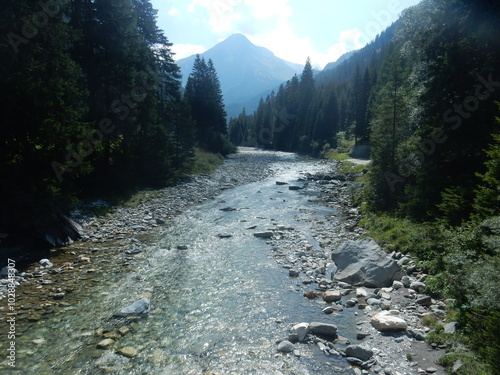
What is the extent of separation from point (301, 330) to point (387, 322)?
2.40 metres

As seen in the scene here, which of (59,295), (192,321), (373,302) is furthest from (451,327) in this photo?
(59,295)

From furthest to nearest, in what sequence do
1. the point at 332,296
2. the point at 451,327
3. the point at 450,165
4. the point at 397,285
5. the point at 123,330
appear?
the point at 450,165 < the point at 397,285 < the point at 332,296 < the point at 123,330 < the point at 451,327

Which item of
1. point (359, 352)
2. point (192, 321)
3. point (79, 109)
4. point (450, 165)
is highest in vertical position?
point (79, 109)

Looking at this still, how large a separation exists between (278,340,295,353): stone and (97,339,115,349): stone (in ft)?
14.8

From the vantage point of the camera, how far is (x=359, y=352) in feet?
24.1

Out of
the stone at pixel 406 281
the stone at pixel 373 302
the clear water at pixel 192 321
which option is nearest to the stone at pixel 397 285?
the stone at pixel 406 281

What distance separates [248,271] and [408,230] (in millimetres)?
7764

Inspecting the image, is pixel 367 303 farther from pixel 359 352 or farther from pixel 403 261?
pixel 403 261

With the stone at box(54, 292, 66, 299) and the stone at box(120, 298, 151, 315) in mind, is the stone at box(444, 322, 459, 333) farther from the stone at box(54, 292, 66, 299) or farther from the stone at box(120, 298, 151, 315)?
the stone at box(54, 292, 66, 299)

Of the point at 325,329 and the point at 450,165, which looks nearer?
the point at 325,329

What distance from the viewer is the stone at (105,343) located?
783 centimetres

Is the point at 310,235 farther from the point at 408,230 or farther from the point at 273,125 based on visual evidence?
the point at 273,125

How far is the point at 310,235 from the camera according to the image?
17.9 m

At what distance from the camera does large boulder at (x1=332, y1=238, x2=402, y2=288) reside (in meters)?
11.1
